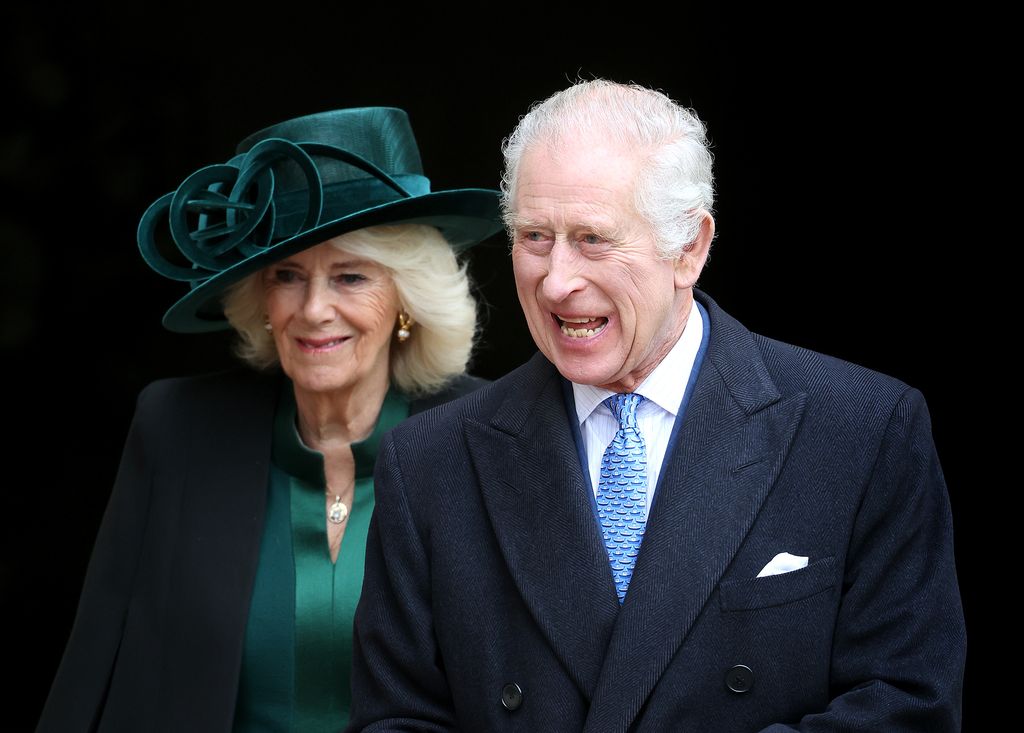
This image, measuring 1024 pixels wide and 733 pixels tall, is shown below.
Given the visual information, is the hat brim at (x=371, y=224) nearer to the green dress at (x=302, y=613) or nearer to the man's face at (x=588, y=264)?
the green dress at (x=302, y=613)

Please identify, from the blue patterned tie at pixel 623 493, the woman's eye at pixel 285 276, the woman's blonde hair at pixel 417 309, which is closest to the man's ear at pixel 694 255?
the blue patterned tie at pixel 623 493

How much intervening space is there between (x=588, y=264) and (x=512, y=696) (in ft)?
2.34

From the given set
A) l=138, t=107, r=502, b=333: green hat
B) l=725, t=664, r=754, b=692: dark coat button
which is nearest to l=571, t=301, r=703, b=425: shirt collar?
l=725, t=664, r=754, b=692: dark coat button

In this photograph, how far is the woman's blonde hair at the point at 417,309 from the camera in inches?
136

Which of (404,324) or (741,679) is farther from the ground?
(404,324)

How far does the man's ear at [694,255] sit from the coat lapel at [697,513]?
0.49 feet

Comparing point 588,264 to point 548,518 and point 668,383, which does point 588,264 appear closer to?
point 668,383

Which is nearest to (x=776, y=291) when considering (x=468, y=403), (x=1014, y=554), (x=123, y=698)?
(x=1014, y=554)

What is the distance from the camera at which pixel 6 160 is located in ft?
15.1

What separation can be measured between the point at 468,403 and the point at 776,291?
191cm

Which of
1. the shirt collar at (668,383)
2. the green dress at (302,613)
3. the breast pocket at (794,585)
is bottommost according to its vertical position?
the green dress at (302,613)

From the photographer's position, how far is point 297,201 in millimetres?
3414

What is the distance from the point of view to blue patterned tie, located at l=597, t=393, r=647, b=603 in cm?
250

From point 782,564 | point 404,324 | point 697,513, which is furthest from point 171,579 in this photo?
point 782,564
